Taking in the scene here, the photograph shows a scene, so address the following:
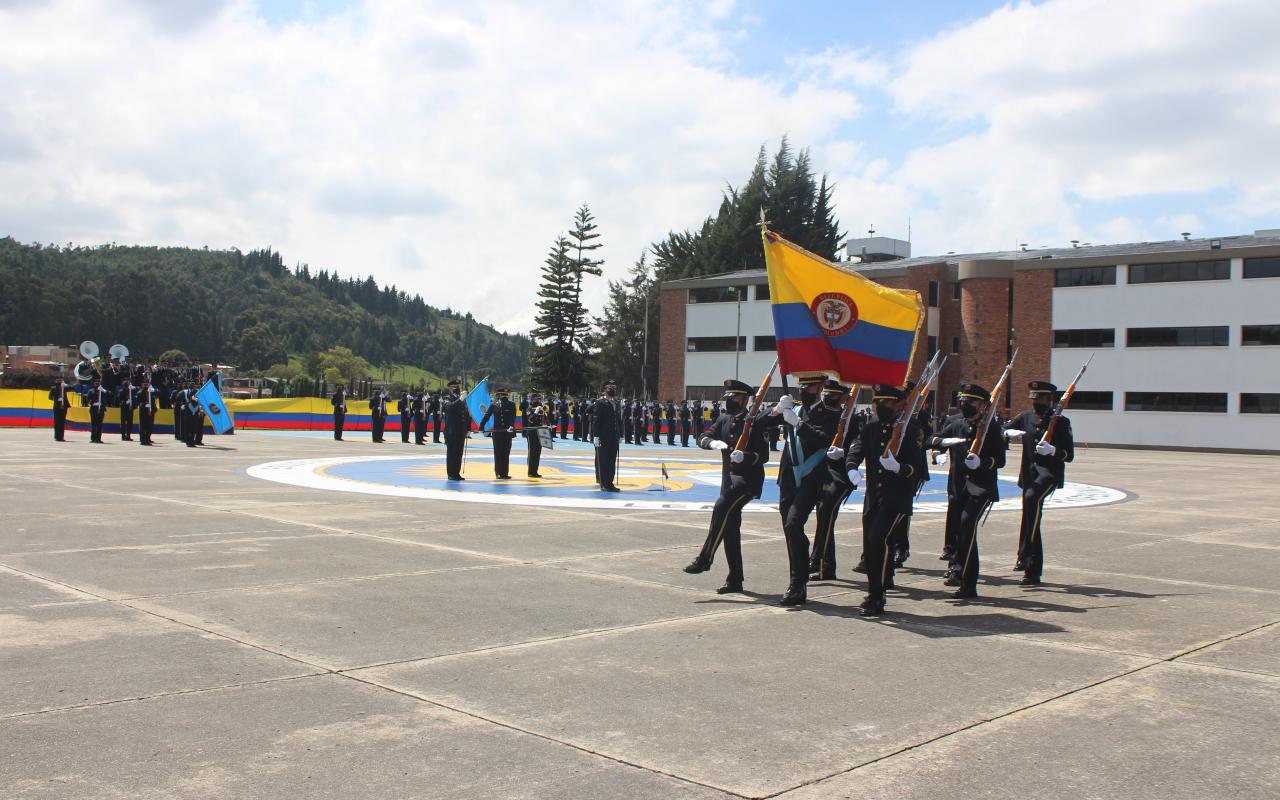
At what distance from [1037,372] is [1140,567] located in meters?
47.2

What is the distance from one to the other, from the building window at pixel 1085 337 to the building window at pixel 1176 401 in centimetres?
293

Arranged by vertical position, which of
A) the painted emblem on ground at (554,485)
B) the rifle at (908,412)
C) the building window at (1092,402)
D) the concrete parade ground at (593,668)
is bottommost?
the concrete parade ground at (593,668)

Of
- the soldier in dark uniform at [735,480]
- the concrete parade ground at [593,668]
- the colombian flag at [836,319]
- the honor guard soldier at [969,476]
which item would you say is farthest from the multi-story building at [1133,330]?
the soldier in dark uniform at [735,480]

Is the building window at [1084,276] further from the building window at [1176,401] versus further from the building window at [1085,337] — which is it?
the building window at [1176,401]

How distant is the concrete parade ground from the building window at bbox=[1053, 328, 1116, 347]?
43.7m

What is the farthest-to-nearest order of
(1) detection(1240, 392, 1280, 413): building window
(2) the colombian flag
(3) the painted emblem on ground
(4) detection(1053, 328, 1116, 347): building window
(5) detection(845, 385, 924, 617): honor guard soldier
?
(4) detection(1053, 328, 1116, 347): building window → (1) detection(1240, 392, 1280, 413): building window → (3) the painted emblem on ground → (2) the colombian flag → (5) detection(845, 385, 924, 617): honor guard soldier

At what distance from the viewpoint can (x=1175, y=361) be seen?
169ft

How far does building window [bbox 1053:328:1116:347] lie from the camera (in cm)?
5356

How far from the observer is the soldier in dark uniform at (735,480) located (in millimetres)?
→ 9336

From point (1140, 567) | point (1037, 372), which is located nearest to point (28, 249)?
point (1037, 372)

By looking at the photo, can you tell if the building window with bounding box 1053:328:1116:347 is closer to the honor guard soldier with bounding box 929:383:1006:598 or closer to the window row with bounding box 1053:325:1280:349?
the window row with bounding box 1053:325:1280:349

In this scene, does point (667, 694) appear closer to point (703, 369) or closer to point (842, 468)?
point (842, 468)

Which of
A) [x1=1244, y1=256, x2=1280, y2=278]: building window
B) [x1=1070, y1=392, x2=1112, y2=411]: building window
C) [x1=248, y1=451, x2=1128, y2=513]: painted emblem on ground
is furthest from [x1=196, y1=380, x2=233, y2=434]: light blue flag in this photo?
[x1=1244, y1=256, x2=1280, y2=278]: building window

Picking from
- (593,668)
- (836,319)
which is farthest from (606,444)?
(593,668)
